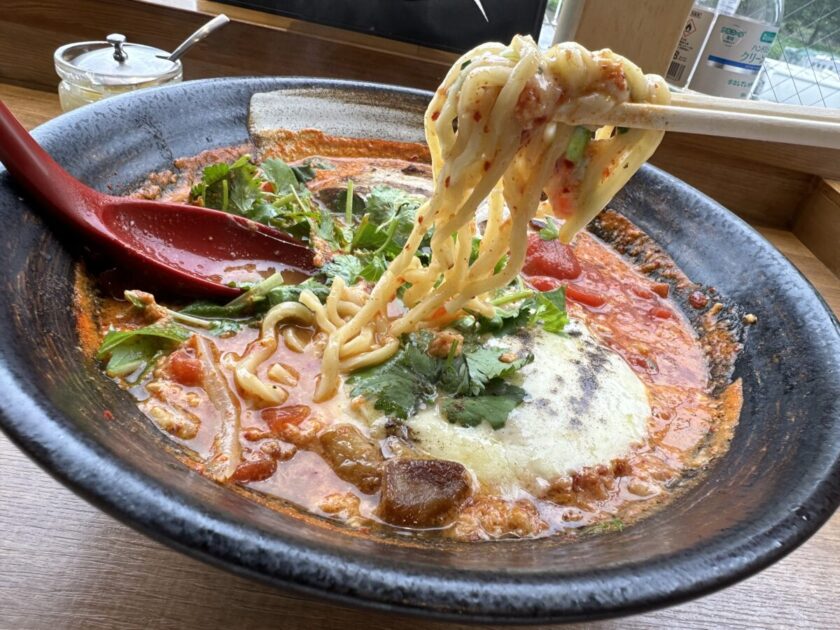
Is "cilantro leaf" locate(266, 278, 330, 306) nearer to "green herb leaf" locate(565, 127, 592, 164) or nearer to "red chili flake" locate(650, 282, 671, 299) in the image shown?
"green herb leaf" locate(565, 127, 592, 164)

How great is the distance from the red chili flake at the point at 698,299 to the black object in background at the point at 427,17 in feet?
4.51

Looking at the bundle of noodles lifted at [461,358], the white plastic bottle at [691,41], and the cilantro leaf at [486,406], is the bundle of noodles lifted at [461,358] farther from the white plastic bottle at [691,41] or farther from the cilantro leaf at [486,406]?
the white plastic bottle at [691,41]

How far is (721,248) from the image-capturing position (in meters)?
1.98

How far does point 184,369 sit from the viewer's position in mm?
1445

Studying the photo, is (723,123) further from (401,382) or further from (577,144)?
(401,382)

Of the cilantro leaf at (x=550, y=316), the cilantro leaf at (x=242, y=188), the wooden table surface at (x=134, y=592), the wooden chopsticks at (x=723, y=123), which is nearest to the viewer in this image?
the wooden table surface at (x=134, y=592)

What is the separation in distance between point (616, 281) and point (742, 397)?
1.90ft

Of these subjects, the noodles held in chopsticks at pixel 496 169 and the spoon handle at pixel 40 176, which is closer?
the noodles held in chopsticks at pixel 496 169

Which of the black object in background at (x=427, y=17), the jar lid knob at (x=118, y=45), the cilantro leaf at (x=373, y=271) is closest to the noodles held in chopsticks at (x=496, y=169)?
the cilantro leaf at (x=373, y=271)

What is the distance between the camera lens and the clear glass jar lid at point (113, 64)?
210 cm

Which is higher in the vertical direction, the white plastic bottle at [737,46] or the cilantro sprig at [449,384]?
the white plastic bottle at [737,46]

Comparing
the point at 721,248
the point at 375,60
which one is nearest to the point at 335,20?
the point at 375,60

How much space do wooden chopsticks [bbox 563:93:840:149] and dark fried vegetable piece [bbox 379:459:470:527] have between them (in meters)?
0.73

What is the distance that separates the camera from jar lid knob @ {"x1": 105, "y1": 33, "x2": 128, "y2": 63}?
214 centimetres
